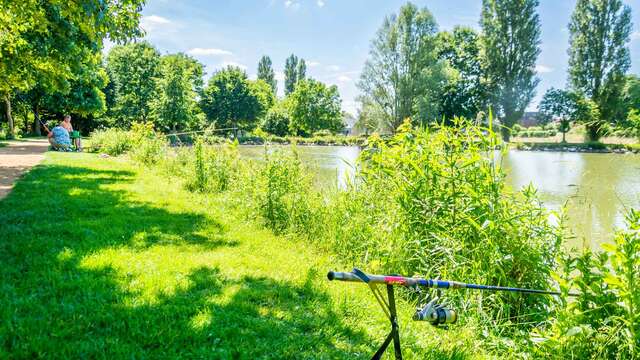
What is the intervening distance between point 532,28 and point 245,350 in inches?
1863

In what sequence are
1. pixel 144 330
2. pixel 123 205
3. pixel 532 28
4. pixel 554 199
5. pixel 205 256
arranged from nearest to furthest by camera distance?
1. pixel 144 330
2. pixel 205 256
3. pixel 123 205
4. pixel 554 199
5. pixel 532 28

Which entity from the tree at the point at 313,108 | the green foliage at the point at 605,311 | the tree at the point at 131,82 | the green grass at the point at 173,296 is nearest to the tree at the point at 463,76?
the tree at the point at 313,108

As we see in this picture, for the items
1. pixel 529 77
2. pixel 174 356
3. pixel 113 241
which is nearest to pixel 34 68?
pixel 113 241

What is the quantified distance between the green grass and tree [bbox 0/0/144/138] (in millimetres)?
3250

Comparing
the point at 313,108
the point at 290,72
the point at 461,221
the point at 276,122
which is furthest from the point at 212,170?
the point at 290,72

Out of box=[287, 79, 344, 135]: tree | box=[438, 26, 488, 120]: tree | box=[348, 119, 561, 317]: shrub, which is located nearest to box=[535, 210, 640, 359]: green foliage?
box=[348, 119, 561, 317]: shrub

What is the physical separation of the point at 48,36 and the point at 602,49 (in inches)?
1856

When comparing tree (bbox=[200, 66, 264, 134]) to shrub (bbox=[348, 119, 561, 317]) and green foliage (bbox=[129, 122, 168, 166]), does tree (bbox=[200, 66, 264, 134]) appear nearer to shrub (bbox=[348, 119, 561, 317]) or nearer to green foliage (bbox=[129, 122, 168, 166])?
green foliage (bbox=[129, 122, 168, 166])

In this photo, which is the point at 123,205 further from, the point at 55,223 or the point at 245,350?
the point at 245,350

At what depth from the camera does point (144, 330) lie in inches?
112

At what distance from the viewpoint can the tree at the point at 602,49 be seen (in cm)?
4034

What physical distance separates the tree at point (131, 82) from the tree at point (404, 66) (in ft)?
78.0

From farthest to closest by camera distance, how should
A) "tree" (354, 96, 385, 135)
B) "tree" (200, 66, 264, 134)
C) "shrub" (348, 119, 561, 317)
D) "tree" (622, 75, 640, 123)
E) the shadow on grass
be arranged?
"tree" (200, 66, 264, 134)
"tree" (354, 96, 385, 135)
"tree" (622, 75, 640, 123)
"shrub" (348, 119, 561, 317)
the shadow on grass

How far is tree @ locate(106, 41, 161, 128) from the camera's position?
43531 millimetres
